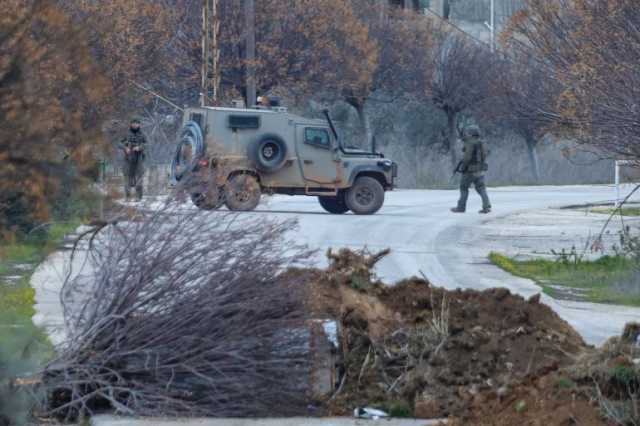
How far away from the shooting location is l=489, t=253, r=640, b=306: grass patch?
12609mm

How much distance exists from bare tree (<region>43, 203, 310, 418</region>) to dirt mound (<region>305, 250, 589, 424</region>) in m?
0.46

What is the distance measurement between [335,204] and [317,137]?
5.32 ft

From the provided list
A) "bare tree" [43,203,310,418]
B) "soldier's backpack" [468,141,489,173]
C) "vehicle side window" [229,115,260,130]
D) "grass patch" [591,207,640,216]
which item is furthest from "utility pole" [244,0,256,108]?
"bare tree" [43,203,310,418]

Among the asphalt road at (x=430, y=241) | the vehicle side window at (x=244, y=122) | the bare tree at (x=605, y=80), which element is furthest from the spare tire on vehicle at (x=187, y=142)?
the bare tree at (x=605, y=80)

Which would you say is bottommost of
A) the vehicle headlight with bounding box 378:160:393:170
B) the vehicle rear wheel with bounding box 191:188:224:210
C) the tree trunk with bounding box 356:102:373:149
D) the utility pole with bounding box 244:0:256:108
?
the vehicle rear wheel with bounding box 191:188:224:210

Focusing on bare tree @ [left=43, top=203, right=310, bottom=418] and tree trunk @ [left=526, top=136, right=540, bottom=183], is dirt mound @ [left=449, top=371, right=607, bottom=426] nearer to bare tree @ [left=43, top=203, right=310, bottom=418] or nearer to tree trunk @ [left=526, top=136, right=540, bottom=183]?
bare tree @ [left=43, top=203, right=310, bottom=418]

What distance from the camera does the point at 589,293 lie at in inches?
508

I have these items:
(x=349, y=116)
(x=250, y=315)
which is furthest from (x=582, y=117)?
(x=349, y=116)

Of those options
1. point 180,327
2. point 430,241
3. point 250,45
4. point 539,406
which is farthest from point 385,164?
point 539,406

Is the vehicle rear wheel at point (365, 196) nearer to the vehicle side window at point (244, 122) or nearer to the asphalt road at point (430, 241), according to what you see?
the asphalt road at point (430, 241)

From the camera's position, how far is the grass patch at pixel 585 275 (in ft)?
41.4

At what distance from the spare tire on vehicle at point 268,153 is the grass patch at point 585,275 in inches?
291

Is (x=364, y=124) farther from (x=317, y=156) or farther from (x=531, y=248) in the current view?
(x=531, y=248)

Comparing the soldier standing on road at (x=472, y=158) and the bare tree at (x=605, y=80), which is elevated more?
the bare tree at (x=605, y=80)
